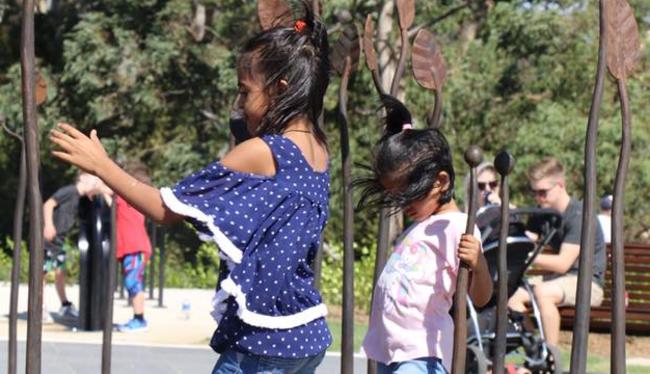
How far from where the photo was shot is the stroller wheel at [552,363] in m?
8.24

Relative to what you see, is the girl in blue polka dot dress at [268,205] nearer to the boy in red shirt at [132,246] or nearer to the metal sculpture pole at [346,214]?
the metal sculpture pole at [346,214]

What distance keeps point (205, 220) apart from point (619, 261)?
3.25ft

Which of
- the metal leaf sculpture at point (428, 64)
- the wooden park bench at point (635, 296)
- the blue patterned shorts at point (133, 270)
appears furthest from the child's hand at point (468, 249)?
the wooden park bench at point (635, 296)

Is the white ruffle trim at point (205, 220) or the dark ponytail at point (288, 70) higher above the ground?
the dark ponytail at point (288, 70)

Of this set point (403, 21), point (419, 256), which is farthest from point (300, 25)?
point (419, 256)

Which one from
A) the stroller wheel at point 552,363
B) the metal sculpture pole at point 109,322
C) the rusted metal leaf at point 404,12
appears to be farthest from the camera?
the stroller wheel at point 552,363

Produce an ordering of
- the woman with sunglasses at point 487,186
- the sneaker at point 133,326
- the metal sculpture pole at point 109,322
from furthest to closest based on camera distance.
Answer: the sneaker at point 133,326
the woman with sunglasses at point 487,186
the metal sculpture pole at point 109,322

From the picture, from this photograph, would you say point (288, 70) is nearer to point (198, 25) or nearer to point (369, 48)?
point (369, 48)

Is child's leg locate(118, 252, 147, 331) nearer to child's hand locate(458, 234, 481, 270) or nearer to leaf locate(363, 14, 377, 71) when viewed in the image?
leaf locate(363, 14, 377, 71)

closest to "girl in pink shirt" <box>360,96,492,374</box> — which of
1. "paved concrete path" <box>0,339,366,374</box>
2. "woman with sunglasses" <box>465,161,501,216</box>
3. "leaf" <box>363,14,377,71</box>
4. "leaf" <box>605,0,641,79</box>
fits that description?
"leaf" <box>363,14,377,71</box>

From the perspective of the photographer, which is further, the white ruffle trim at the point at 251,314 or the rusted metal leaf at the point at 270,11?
the rusted metal leaf at the point at 270,11

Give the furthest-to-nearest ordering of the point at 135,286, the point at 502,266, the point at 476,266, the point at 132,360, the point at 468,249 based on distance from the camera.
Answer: the point at 135,286, the point at 132,360, the point at 476,266, the point at 468,249, the point at 502,266

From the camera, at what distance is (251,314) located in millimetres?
3609

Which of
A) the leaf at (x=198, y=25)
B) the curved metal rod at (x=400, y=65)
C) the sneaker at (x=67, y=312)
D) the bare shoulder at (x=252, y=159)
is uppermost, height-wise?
the leaf at (x=198, y=25)
